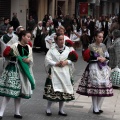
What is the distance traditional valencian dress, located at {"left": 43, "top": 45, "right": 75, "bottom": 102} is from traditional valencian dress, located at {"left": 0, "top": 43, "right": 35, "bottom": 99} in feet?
1.28

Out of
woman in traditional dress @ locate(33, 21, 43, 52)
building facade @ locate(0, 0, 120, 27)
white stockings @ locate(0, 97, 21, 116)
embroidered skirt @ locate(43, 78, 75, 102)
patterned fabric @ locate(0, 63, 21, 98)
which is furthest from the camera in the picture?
building facade @ locate(0, 0, 120, 27)

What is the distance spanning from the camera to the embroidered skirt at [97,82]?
9219 mm

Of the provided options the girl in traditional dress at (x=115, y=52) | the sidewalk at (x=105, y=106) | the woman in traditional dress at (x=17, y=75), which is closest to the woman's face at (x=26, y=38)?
the woman in traditional dress at (x=17, y=75)

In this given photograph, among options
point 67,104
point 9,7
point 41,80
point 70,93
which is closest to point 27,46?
point 70,93

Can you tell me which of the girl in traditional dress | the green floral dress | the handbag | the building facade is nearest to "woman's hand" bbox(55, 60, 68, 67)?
the green floral dress

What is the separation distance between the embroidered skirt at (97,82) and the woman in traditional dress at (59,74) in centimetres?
42

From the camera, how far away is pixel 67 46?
366 inches

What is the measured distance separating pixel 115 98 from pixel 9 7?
931 inches

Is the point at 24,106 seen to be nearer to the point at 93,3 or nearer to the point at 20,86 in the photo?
the point at 20,86

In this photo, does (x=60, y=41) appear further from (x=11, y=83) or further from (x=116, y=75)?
(x=116, y=75)

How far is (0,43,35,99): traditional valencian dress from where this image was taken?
8.61m

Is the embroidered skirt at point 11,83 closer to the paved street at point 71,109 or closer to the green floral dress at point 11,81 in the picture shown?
the green floral dress at point 11,81

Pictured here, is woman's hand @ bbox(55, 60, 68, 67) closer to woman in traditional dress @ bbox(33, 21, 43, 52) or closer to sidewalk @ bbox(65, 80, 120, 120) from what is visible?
sidewalk @ bbox(65, 80, 120, 120)

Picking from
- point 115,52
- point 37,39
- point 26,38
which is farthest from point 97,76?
point 37,39
